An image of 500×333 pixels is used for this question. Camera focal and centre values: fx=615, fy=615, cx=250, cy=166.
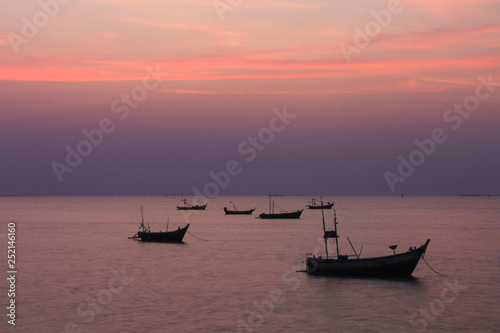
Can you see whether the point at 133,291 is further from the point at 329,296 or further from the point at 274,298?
the point at 329,296

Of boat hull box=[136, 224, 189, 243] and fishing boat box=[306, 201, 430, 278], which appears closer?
fishing boat box=[306, 201, 430, 278]

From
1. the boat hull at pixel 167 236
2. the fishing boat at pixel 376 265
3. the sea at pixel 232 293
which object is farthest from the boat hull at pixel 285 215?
the fishing boat at pixel 376 265

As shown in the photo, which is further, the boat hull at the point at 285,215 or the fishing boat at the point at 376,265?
the boat hull at the point at 285,215

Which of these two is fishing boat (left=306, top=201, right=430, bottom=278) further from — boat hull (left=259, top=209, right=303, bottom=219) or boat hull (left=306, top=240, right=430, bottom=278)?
boat hull (left=259, top=209, right=303, bottom=219)

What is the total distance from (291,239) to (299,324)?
59.6 meters

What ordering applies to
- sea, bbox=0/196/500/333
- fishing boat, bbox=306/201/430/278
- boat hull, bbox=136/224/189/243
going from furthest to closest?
boat hull, bbox=136/224/189/243
fishing boat, bbox=306/201/430/278
sea, bbox=0/196/500/333

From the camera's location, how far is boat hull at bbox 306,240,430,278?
50281 millimetres

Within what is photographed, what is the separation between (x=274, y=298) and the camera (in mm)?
44969

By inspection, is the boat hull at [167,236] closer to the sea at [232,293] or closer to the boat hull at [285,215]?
the sea at [232,293]

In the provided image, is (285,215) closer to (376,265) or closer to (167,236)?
(167,236)

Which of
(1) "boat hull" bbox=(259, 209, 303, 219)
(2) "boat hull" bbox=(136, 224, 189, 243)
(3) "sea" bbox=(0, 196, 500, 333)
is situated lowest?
(3) "sea" bbox=(0, 196, 500, 333)

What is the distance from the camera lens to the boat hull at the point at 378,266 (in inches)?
1980

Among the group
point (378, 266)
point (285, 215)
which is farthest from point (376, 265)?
point (285, 215)

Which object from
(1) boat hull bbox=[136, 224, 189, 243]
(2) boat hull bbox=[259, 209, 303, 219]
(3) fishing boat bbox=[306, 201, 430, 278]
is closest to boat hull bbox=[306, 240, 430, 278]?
(3) fishing boat bbox=[306, 201, 430, 278]
